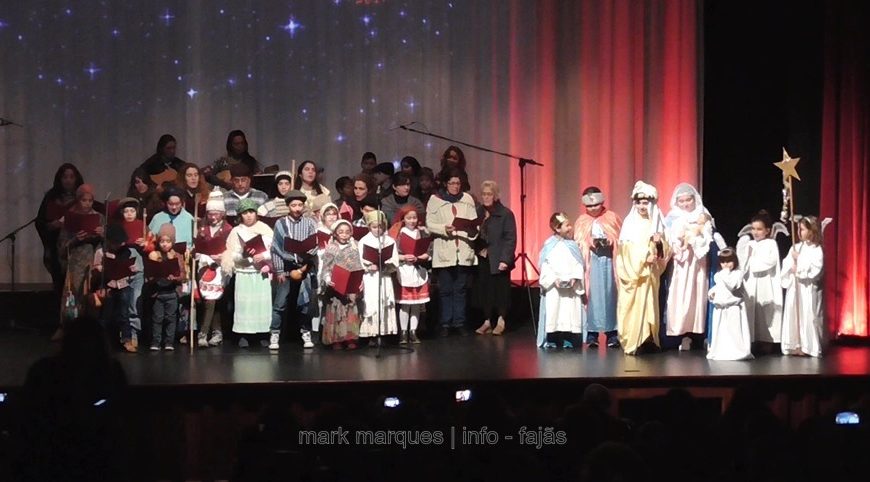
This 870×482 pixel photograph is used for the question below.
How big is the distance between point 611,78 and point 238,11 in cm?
412

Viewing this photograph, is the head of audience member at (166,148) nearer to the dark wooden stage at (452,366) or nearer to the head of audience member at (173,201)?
the head of audience member at (173,201)

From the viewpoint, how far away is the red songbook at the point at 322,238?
33.3 feet

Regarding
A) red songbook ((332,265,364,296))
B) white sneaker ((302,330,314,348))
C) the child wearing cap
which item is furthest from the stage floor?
red songbook ((332,265,364,296))

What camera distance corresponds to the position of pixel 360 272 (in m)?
9.89

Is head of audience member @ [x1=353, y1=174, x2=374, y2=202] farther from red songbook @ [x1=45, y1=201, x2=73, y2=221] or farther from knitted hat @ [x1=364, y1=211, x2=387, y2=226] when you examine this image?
red songbook @ [x1=45, y1=201, x2=73, y2=221]

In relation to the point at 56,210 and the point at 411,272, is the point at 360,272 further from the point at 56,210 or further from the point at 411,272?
the point at 56,210

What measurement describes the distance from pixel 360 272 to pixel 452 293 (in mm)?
1398

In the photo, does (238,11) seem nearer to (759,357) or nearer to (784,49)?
(784,49)

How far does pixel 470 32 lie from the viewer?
1312 centimetres

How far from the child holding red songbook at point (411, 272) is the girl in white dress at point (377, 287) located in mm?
97

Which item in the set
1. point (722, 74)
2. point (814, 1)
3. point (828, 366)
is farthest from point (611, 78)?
point (828, 366)

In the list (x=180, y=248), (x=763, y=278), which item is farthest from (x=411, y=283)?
(x=763, y=278)

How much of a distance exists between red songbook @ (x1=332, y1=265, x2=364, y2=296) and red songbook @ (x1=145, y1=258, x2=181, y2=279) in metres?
1.32

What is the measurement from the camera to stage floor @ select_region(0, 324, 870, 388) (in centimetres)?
848
